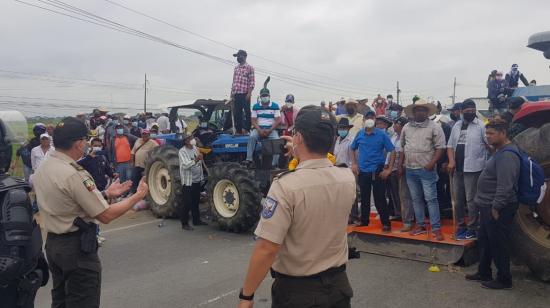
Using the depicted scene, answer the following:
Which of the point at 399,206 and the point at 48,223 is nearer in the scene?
the point at 48,223

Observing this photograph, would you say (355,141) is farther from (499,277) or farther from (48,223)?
(48,223)

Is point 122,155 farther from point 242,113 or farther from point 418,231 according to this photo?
point 418,231

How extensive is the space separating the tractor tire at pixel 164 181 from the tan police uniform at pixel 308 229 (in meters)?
6.51

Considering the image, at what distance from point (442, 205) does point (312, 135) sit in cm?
526

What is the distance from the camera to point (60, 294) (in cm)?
329

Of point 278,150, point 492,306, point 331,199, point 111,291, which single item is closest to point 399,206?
point 278,150

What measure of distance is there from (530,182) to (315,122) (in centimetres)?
322

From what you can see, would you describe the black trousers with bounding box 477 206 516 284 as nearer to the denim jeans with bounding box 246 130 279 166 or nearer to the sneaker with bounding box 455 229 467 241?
the sneaker with bounding box 455 229 467 241

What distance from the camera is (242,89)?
8461 mm

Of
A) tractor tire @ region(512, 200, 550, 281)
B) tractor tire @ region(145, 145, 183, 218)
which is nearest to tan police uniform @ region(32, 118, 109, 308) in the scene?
tractor tire @ region(512, 200, 550, 281)

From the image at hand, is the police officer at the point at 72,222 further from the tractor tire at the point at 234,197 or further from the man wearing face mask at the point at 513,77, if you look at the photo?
the man wearing face mask at the point at 513,77

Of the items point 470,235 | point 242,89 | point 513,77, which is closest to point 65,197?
point 470,235

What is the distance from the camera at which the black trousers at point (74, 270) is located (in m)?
3.15

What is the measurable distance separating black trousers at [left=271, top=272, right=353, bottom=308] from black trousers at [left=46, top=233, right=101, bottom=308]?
1489 millimetres
